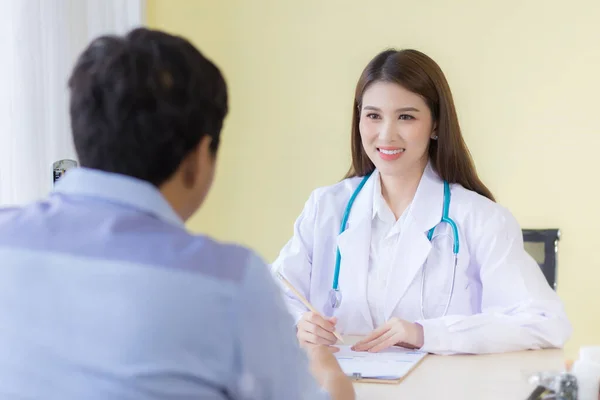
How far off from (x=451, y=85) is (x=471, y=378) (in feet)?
6.41

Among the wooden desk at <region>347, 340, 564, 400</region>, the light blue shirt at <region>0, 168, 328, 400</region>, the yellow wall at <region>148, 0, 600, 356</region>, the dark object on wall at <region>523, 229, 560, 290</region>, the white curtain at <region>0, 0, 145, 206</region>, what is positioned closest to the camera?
the light blue shirt at <region>0, 168, 328, 400</region>

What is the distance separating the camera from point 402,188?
2.24 m

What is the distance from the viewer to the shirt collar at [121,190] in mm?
923

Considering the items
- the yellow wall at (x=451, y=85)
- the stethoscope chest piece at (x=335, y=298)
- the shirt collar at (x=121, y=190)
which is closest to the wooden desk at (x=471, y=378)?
the stethoscope chest piece at (x=335, y=298)

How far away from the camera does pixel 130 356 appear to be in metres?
0.84

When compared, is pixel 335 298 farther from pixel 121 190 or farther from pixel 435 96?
pixel 121 190

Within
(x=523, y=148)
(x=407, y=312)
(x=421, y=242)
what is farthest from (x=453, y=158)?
(x=523, y=148)

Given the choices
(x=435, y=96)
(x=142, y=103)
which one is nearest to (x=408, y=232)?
(x=435, y=96)

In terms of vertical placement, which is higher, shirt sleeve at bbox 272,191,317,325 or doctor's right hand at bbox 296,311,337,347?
shirt sleeve at bbox 272,191,317,325

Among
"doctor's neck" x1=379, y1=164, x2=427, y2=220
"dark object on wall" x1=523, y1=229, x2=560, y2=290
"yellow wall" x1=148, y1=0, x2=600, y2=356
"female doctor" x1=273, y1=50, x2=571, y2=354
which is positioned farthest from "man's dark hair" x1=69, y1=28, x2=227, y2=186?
"yellow wall" x1=148, y1=0, x2=600, y2=356

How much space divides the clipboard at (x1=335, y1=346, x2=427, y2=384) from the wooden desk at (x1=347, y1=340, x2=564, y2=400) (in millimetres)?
14

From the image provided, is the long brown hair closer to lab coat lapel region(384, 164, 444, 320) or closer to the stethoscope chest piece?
lab coat lapel region(384, 164, 444, 320)

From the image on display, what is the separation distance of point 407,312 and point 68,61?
141 cm

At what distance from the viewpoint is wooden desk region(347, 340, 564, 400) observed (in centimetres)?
147
